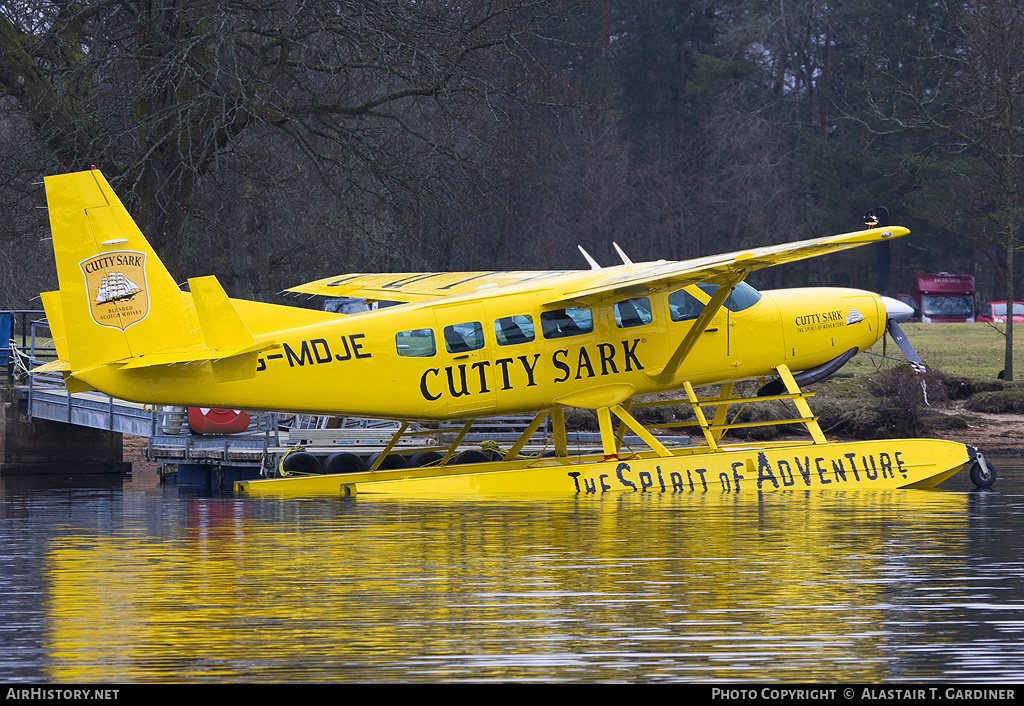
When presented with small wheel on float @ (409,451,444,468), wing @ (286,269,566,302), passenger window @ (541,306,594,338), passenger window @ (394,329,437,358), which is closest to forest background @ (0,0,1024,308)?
wing @ (286,269,566,302)

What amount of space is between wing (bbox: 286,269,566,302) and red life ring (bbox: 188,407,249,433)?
2.84m

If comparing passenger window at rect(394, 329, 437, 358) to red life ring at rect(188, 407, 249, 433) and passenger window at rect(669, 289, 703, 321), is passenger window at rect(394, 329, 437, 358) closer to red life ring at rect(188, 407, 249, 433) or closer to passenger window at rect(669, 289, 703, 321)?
passenger window at rect(669, 289, 703, 321)

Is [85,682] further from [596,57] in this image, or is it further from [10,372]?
[596,57]

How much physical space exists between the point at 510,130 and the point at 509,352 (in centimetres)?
1086

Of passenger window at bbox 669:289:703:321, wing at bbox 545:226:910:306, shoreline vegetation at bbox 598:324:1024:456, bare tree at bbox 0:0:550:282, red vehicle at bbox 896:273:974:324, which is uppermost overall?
bare tree at bbox 0:0:550:282

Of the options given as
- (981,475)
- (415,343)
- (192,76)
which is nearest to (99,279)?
(415,343)

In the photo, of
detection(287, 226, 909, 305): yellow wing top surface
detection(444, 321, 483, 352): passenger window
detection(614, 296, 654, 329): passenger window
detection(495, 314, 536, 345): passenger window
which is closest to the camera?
detection(287, 226, 909, 305): yellow wing top surface

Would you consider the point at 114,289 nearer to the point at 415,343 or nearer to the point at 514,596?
the point at 415,343

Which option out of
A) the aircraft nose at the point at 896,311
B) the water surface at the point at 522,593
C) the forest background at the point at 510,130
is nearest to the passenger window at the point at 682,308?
the water surface at the point at 522,593

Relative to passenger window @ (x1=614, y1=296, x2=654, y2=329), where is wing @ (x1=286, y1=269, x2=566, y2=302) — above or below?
above

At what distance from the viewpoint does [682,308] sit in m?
17.6

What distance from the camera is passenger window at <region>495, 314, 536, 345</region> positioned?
16.8 m

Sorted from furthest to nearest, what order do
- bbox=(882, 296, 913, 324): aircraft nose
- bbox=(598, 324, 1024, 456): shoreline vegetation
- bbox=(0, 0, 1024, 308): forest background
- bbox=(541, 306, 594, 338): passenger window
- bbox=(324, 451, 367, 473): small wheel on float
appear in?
bbox=(598, 324, 1024, 456): shoreline vegetation → bbox=(0, 0, 1024, 308): forest background → bbox=(324, 451, 367, 473): small wheel on float → bbox=(882, 296, 913, 324): aircraft nose → bbox=(541, 306, 594, 338): passenger window

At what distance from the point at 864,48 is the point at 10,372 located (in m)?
27.3
